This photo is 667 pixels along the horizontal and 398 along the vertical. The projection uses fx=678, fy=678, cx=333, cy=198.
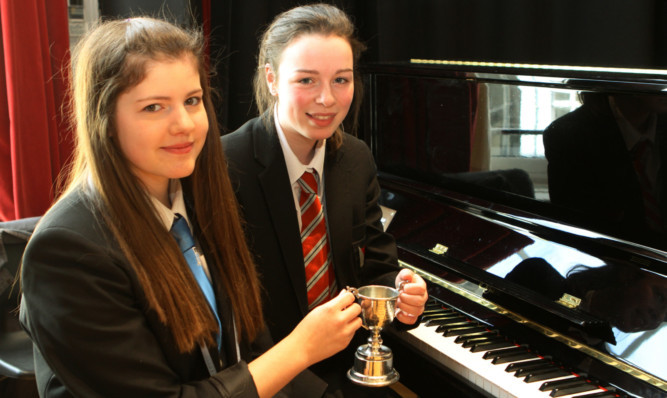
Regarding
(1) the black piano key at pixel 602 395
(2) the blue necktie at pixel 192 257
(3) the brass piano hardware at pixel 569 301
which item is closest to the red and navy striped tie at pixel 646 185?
(3) the brass piano hardware at pixel 569 301

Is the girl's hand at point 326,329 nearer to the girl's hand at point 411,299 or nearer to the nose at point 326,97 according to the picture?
the girl's hand at point 411,299

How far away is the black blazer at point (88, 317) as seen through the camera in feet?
4.18

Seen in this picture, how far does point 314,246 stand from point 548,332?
74cm

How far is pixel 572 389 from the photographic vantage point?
5.83ft

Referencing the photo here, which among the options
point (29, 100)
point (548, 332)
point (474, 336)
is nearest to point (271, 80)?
point (474, 336)

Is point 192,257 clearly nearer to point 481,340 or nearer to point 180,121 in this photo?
point 180,121

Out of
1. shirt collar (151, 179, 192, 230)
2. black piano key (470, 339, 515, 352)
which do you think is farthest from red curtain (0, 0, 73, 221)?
black piano key (470, 339, 515, 352)

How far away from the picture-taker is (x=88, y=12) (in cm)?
342

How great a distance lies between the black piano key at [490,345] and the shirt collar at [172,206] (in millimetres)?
961

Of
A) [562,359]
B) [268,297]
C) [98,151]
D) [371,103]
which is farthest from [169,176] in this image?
[371,103]

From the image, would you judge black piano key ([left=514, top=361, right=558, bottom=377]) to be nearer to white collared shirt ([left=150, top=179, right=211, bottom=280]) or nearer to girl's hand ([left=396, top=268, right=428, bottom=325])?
girl's hand ([left=396, top=268, right=428, bottom=325])

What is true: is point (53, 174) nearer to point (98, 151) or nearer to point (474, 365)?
point (98, 151)

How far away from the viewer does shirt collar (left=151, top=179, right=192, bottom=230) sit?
1.52 metres

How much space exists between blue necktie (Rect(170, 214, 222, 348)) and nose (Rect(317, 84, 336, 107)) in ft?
1.96
